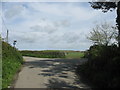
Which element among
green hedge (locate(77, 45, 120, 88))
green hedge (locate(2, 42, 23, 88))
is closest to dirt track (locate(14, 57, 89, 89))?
green hedge (locate(2, 42, 23, 88))

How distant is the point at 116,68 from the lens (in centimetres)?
1196

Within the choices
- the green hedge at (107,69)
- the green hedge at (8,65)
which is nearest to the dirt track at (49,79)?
the green hedge at (8,65)

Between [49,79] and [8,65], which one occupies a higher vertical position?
[8,65]

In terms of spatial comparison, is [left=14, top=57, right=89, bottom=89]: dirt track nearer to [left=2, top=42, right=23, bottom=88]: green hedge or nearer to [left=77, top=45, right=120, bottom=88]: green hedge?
[left=2, top=42, right=23, bottom=88]: green hedge

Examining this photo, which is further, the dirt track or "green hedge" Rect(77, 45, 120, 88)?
the dirt track

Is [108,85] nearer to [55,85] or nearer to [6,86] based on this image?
[55,85]

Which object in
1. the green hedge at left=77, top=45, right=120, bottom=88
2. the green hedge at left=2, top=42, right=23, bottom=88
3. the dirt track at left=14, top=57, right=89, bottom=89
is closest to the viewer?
the green hedge at left=77, top=45, right=120, bottom=88

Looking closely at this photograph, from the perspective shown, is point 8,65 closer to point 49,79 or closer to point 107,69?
point 49,79

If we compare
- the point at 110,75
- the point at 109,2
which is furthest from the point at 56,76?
the point at 109,2

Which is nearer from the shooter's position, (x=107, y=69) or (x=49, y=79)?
(x=107, y=69)

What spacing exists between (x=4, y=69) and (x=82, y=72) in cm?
556

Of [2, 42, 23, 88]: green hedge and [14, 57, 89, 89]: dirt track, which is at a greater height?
[2, 42, 23, 88]: green hedge


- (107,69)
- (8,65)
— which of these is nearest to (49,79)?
(8,65)

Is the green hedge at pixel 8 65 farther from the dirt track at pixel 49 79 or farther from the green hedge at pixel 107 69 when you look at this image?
the green hedge at pixel 107 69
